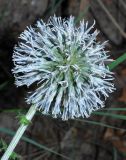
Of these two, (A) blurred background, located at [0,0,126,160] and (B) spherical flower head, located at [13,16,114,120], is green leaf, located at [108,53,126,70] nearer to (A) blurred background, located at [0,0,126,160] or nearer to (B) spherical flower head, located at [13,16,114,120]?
(B) spherical flower head, located at [13,16,114,120]

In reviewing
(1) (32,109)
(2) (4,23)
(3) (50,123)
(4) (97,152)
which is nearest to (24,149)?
(3) (50,123)

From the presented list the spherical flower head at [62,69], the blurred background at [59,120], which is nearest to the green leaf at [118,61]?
the spherical flower head at [62,69]

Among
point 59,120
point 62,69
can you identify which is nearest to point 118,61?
point 62,69

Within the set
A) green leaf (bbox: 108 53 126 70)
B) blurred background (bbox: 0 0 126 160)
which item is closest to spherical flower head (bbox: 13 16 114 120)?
green leaf (bbox: 108 53 126 70)

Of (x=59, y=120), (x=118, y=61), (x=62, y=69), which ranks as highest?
(x=59, y=120)

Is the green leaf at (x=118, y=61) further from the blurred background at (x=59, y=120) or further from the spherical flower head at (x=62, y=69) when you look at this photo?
the blurred background at (x=59, y=120)

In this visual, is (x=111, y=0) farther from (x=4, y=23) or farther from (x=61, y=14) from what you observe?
(x=4, y=23)

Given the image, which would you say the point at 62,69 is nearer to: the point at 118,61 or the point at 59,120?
the point at 118,61
